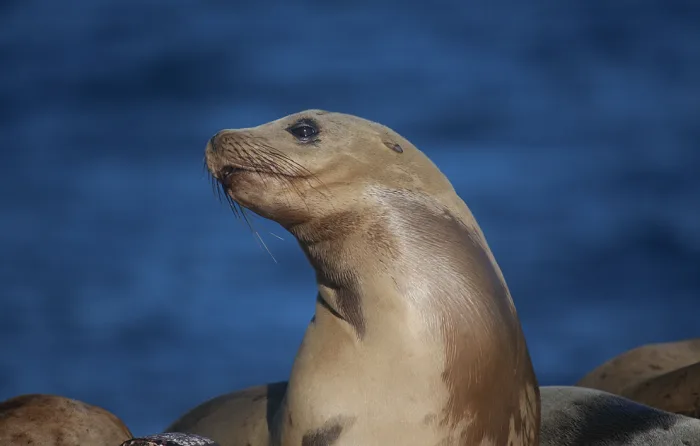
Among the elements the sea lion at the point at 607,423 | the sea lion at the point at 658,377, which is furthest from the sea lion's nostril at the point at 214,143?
the sea lion at the point at 658,377

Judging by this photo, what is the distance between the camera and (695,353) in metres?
→ 7.49

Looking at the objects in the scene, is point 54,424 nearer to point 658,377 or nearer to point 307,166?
point 307,166

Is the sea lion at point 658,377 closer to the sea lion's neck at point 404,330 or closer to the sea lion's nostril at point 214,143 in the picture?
the sea lion's neck at point 404,330

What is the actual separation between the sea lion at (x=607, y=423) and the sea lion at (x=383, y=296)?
0.69 meters

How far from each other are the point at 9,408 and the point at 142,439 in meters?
1.07

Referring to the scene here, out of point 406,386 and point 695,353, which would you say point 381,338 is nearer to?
point 406,386

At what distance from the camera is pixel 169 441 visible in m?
4.35

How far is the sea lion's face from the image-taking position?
4.79 metres

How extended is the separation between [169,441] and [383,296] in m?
0.85

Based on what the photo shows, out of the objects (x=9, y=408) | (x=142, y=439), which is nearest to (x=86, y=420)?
(x=9, y=408)

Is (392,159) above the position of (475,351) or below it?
above

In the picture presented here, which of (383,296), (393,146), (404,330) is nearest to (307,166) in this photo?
(393,146)

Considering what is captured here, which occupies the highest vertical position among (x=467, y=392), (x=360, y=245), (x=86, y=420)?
(x=360, y=245)

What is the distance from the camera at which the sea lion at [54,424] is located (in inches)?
202
